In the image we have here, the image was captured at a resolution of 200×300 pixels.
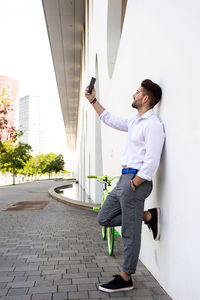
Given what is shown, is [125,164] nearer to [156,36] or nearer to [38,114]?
[156,36]

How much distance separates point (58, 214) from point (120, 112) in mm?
3976

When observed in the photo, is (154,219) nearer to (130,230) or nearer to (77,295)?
(130,230)

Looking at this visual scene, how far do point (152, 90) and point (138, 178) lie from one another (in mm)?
860

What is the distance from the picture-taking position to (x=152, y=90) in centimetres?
305

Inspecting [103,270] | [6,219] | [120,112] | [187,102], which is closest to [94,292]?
[103,270]

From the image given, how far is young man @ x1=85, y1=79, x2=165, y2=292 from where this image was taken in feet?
9.43

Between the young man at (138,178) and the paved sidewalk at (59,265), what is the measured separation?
0.83ft

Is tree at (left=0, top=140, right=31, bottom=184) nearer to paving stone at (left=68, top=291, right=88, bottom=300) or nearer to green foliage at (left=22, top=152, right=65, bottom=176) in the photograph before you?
Answer: paving stone at (left=68, top=291, right=88, bottom=300)

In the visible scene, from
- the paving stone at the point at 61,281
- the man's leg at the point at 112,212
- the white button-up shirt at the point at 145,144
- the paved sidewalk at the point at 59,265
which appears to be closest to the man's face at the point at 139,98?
the white button-up shirt at the point at 145,144

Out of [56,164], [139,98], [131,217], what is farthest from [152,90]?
[56,164]

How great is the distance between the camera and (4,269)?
362 cm

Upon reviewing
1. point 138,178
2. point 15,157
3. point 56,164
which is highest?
point 15,157

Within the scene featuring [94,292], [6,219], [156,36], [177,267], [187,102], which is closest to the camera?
[187,102]

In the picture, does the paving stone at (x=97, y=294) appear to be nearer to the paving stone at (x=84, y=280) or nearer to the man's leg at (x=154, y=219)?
the paving stone at (x=84, y=280)
